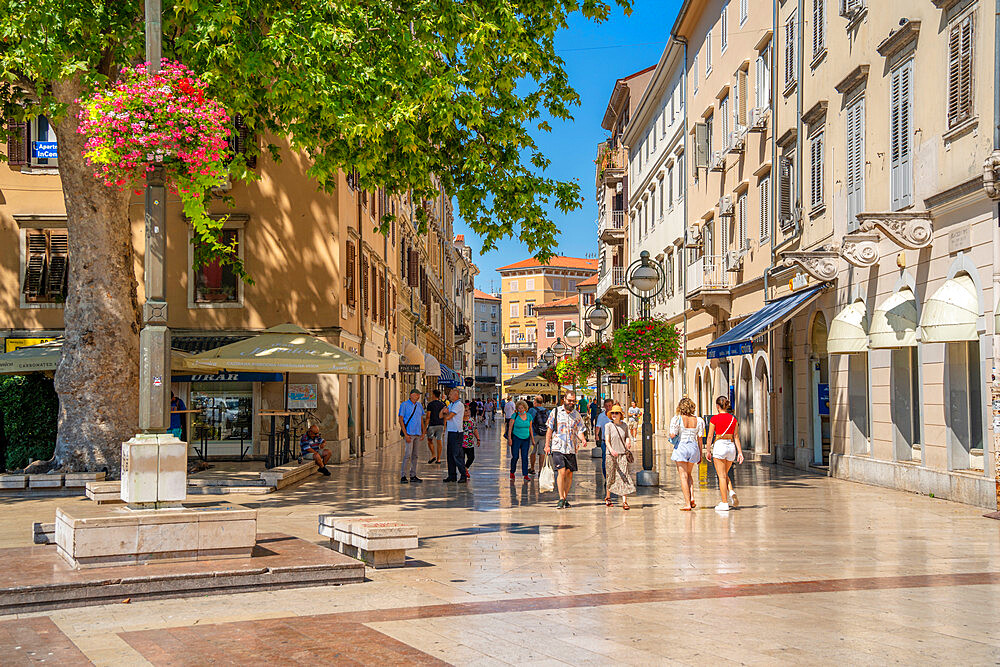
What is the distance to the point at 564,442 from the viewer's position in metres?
16.9

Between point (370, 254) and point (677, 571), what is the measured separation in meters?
23.6

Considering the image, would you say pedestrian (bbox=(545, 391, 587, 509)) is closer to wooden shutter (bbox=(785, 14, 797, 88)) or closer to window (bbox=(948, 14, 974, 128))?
window (bbox=(948, 14, 974, 128))

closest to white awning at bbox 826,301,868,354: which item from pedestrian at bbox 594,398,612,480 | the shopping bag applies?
pedestrian at bbox 594,398,612,480

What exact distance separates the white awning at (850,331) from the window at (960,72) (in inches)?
183

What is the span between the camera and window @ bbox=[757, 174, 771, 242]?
2758 centimetres

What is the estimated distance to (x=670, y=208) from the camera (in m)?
43.4

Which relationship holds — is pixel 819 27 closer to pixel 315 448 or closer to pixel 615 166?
pixel 315 448

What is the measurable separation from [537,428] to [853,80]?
9194 millimetres

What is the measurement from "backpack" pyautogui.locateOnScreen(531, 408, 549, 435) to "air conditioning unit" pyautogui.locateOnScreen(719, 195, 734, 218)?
12.7 metres

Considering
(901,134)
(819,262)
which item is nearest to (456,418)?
(819,262)

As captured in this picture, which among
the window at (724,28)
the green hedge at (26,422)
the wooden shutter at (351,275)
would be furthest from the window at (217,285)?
the window at (724,28)

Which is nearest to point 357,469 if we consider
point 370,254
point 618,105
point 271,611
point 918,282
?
point 370,254

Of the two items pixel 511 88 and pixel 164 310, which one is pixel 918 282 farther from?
Result: pixel 164 310

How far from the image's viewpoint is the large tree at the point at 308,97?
48.6ft
